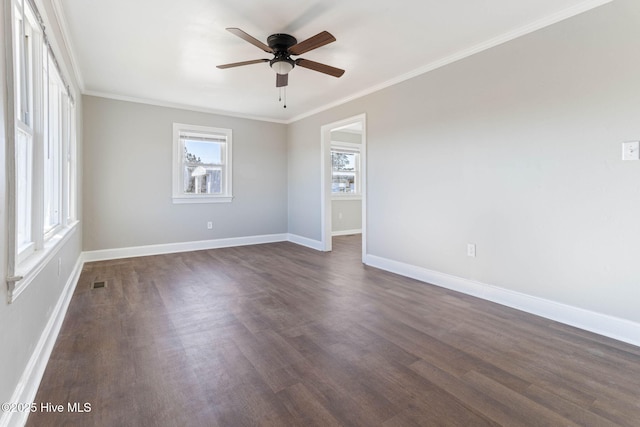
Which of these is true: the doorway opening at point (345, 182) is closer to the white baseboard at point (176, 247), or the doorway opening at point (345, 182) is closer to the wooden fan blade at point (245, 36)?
the white baseboard at point (176, 247)

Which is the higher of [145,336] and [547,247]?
[547,247]

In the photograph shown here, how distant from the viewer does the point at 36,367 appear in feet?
5.60

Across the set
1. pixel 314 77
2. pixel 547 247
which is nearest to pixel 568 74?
pixel 547 247

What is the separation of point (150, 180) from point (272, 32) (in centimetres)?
343

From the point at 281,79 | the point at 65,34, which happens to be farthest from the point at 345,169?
the point at 65,34

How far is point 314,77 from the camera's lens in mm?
3863

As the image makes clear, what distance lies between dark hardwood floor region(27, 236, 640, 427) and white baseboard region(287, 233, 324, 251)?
2.26m

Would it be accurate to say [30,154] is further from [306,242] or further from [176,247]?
[306,242]

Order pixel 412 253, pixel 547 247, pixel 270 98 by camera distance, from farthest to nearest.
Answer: pixel 270 98 → pixel 412 253 → pixel 547 247

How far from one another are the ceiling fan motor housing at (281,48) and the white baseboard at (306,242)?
330cm

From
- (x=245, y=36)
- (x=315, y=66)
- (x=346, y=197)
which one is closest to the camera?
(x=245, y=36)

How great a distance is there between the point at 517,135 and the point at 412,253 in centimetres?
170

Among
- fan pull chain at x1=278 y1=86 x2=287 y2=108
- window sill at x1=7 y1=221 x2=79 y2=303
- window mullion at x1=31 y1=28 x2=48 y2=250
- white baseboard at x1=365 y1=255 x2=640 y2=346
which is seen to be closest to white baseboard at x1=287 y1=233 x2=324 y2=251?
white baseboard at x1=365 y1=255 x2=640 y2=346

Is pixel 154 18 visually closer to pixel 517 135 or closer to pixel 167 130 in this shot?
pixel 167 130
